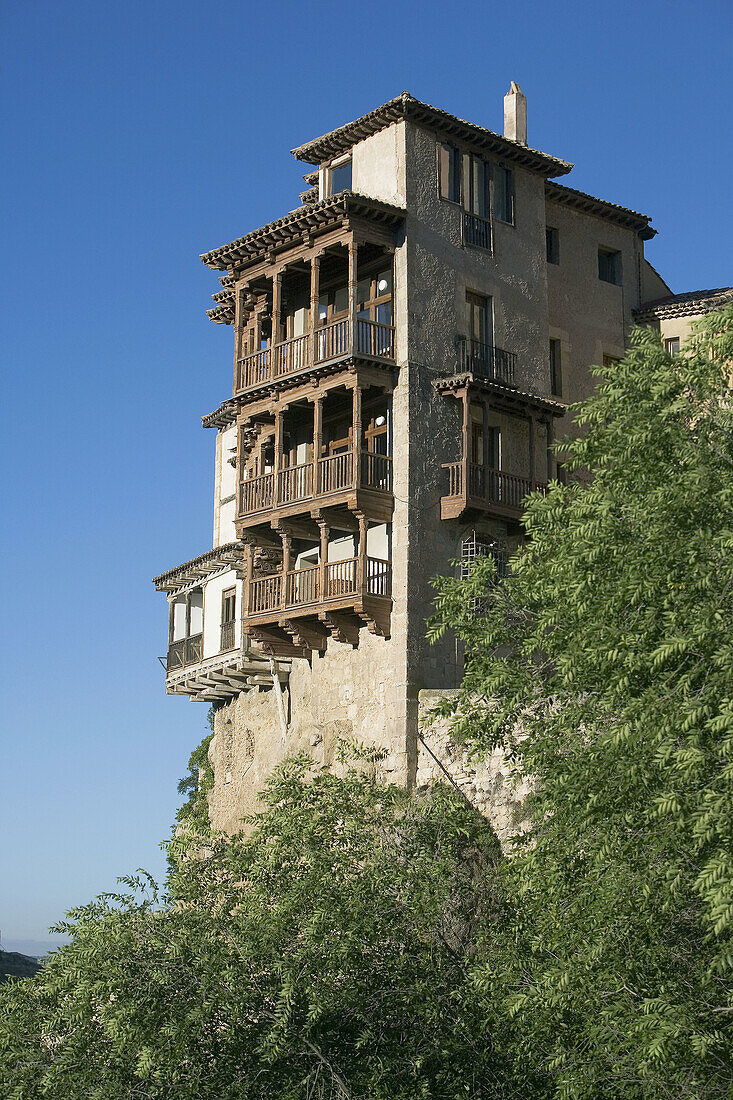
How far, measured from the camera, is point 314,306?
1518 inches

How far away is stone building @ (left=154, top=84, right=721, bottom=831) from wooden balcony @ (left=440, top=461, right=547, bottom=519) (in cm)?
6

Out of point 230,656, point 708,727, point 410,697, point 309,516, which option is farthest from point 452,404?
point 708,727

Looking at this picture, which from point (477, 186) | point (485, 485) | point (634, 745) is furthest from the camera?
point (477, 186)

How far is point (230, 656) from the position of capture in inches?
1756

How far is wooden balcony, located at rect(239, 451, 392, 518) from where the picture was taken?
121ft

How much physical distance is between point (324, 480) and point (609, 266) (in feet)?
45.0

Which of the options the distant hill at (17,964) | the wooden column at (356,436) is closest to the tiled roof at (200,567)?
the wooden column at (356,436)

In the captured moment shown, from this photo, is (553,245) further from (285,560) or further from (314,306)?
(285,560)

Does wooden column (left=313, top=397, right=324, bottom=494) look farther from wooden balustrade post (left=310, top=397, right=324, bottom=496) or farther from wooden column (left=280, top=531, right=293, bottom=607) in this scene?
wooden column (left=280, top=531, right=293, bottom=607)

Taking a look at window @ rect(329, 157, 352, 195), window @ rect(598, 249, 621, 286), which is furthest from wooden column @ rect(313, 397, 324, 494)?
window @ rect(598, 249, 621, 286)

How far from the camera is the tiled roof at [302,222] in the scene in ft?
123

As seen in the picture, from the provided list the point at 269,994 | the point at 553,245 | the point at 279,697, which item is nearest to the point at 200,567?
the point at 279,697

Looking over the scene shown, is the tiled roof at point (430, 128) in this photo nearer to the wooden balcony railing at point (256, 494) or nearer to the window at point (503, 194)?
the window at point (503, 194)

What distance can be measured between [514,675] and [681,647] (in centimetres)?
509
